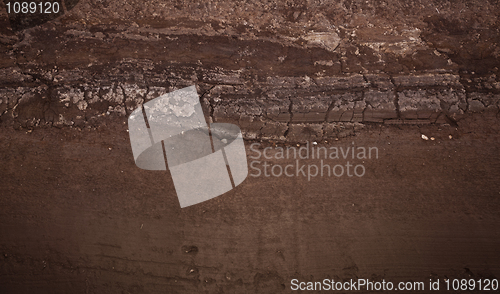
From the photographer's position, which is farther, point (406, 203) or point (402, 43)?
point (402, 43)

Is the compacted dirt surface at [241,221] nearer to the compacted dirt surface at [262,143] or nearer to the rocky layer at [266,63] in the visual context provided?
the compacted dirt surface at [262,143]

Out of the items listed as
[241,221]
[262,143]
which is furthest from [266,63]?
[241,221]

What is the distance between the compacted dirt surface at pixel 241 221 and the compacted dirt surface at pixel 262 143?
1cm

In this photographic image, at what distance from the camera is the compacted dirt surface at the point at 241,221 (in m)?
2.60

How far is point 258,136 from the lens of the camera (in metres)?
3.25

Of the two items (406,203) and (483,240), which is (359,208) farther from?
(483,240)

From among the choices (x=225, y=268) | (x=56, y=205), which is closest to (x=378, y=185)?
(x=225, y=268)

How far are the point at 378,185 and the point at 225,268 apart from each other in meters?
1.79

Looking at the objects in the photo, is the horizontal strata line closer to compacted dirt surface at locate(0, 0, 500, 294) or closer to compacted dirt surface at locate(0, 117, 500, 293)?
compacted dirt surface at locate(0, 0, 500, 294)

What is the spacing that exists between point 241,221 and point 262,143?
36.4 inches

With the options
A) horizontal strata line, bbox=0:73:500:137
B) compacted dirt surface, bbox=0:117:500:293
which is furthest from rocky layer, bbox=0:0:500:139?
compacted dirt surface, bbox=0:117:500:293

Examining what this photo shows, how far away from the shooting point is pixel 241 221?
279 centimetres

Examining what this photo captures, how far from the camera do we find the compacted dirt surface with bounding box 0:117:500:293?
260cm

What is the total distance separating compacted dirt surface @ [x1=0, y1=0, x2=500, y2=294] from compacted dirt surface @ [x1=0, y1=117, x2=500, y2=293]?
0.05 feet
